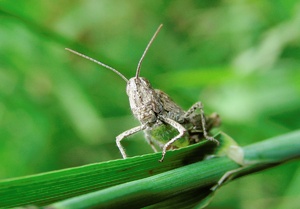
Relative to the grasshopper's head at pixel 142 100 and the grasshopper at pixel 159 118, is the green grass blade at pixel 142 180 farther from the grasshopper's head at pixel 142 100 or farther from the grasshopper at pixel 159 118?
the grasshopper's head at pixel 142 100

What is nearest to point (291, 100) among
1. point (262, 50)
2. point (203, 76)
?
point (262, 50)

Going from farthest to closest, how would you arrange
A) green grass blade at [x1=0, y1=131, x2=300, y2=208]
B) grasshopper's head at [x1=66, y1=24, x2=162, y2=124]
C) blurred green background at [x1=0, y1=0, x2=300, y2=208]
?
blurred green background at [x1=0, y1=0, x2=300, y2=208] < grasshopper's head at [x1=66, y1=24, x2=162, y2=124] < green grass blade at [x1=0, y1=131, x2=300, y2=208]

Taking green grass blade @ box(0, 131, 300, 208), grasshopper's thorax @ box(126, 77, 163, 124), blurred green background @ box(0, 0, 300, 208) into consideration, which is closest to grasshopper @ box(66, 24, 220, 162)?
grasshopper's thorax @ box(126, 77, 163, 124)

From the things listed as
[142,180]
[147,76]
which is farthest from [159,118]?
[142,180]

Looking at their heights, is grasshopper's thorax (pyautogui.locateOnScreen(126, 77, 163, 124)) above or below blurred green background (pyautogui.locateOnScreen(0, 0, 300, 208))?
below

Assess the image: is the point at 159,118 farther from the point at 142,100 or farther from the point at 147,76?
the point at 147,76

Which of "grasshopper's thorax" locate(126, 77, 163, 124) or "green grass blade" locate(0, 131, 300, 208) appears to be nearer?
"green grass blade" locate(0, 131, 300, 208)

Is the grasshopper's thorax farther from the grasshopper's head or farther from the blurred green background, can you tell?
the blurred green background
